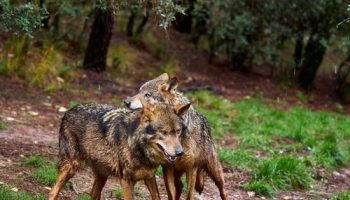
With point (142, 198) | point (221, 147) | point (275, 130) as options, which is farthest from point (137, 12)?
point (142, 198)

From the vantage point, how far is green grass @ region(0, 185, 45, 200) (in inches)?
270

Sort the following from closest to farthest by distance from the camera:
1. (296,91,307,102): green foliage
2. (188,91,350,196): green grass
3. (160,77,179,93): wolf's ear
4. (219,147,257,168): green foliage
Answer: (160,77,179,93): wolf's ear
(188,91,350,196): green grass
(219,147,257,168): green foliage
(296,91,307,102): green foliage

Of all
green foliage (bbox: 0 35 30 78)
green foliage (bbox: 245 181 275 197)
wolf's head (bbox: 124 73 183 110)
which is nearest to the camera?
wolf's head (bbox: 124 73 183 110)

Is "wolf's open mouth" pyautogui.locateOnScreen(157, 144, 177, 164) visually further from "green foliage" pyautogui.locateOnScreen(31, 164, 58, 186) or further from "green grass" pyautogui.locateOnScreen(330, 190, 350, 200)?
"green grass" pyautogui.locateOnScreen(330, 190, 350, 200)

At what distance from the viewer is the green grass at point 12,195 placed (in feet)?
22.5

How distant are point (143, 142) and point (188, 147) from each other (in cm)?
76

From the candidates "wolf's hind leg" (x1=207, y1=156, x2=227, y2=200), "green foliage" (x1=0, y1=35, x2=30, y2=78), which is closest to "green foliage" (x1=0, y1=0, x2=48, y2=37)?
"wolf's hind leg" (x1=207, y1=156, x2=227, y2=200)

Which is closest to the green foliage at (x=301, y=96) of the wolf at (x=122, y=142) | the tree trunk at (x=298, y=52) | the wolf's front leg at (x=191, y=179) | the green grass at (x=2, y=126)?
the tree trunk at (x=298, y=52)

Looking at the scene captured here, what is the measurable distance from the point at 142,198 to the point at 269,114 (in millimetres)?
7381

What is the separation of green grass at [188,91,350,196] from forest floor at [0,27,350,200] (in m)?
0.25

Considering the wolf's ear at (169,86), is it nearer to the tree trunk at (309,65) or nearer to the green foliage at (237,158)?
the green foliage at (237,158)

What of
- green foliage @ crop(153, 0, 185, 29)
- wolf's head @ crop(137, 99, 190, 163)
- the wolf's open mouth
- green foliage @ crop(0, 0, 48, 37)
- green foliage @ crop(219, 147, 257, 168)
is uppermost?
green foliage @ crop(153, 0, 185, 29)

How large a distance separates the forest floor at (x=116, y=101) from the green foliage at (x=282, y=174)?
Answer: 171mm

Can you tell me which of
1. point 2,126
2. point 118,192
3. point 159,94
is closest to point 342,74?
point 2,126
